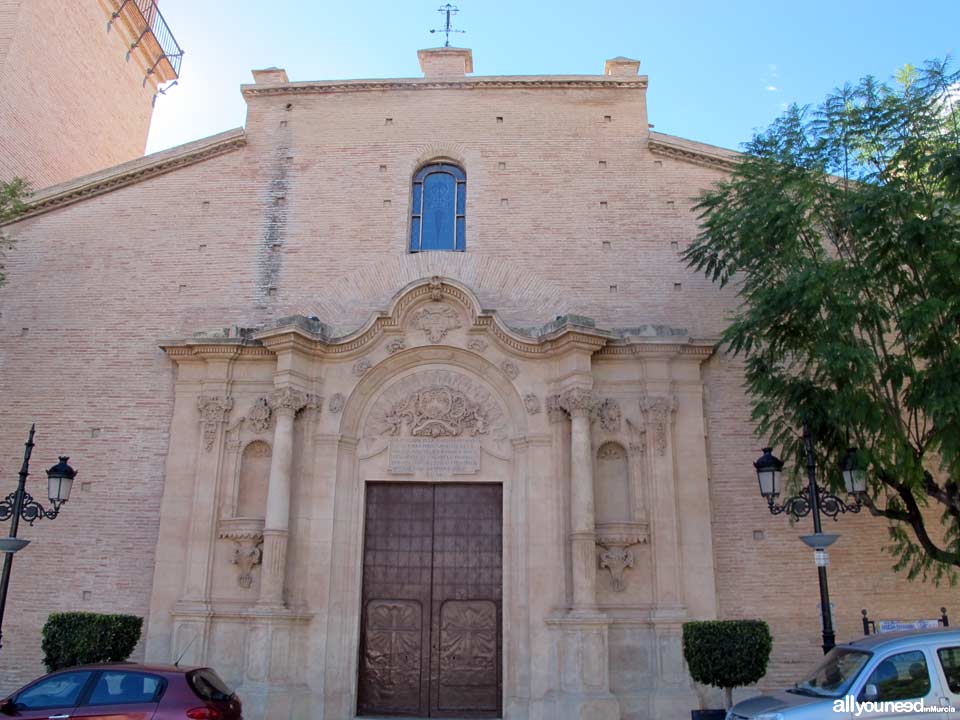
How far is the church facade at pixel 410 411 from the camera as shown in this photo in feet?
40.1

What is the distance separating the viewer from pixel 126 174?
15.2 meters

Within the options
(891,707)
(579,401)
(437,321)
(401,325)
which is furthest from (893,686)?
(401,325)

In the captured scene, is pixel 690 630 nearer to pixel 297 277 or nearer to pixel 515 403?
pixel 515 403

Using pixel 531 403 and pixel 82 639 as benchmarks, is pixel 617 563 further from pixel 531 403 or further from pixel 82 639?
pixel 82 639

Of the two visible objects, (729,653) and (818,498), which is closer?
(729,653)

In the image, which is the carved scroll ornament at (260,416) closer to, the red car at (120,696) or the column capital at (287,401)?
the column capital at (287,401)

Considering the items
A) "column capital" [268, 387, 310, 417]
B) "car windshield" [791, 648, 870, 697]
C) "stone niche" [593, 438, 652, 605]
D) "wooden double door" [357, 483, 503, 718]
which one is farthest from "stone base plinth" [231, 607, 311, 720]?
"car windshield" [791, 648, 870, 697]

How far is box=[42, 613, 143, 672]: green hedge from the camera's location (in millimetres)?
11039

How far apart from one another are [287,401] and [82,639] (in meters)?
4.23

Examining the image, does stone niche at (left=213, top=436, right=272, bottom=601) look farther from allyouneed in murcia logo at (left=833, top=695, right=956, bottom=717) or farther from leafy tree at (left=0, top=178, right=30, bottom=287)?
allyouneed in murcia logo at (left=833, top=695, right=956, bottom=717)

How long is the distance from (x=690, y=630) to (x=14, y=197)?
39.5 ft

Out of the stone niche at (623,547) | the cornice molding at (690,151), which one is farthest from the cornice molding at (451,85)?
the stone niche at (623,547)

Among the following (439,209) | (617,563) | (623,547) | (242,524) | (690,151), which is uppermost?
(690,151)

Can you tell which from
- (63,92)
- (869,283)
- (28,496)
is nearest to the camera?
(869,283)
